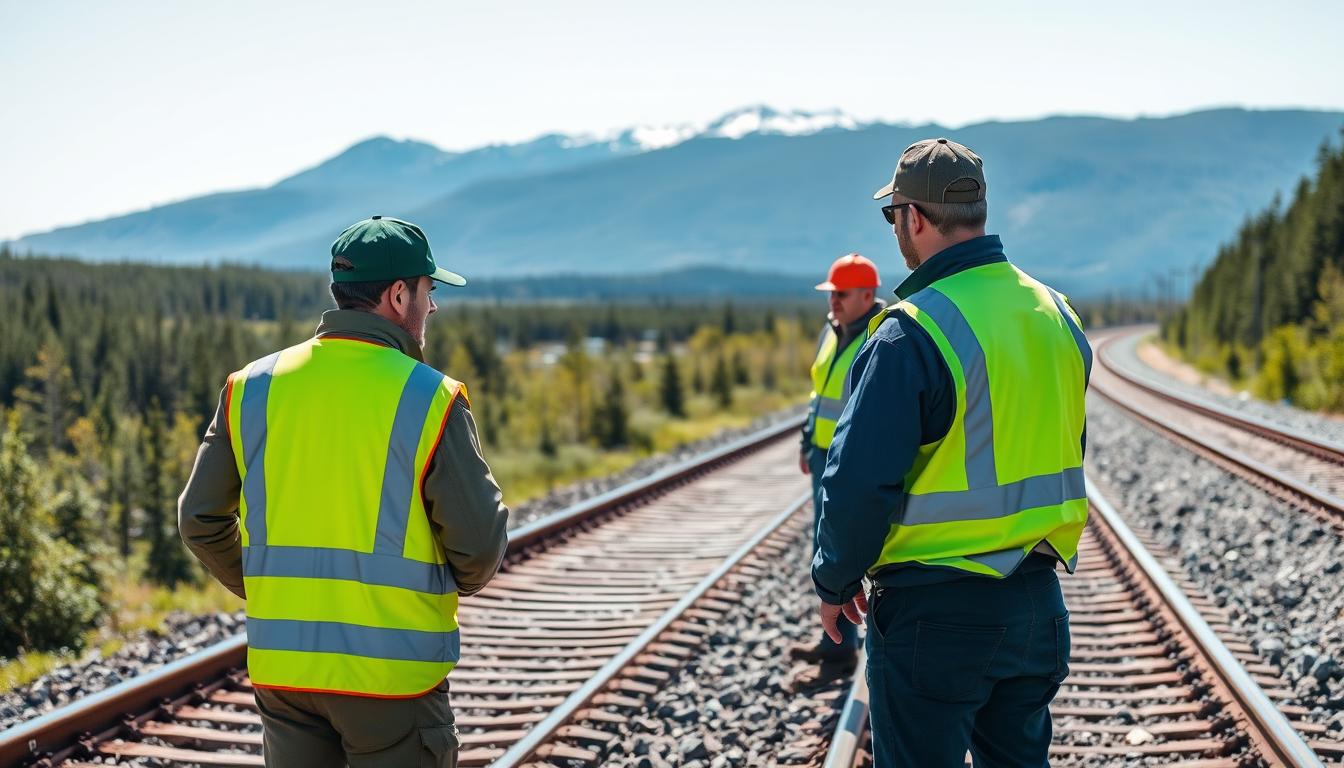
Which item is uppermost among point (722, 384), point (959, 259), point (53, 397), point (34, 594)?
point (959, 259)

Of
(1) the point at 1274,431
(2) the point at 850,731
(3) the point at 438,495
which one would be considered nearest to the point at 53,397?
(1) the point at 1274,431

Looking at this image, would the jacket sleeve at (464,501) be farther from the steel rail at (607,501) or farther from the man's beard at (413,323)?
the steel rail at (607,501)

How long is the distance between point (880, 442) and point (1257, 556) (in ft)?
22.2

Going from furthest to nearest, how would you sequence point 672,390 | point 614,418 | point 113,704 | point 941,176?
point 672,390 → point 614,418 → point 113,704 → point 941,176

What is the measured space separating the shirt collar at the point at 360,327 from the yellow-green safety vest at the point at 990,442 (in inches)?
47.3

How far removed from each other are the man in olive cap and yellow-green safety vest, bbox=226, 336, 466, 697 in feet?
3.21

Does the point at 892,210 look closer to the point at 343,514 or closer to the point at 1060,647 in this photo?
the point at 1060,647

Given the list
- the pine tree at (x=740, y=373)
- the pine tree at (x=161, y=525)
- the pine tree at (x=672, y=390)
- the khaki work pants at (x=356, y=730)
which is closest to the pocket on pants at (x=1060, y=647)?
the khaki work pants at (x=356, y=730)

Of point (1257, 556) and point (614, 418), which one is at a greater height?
point (1257, 556)

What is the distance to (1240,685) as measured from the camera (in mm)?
4738

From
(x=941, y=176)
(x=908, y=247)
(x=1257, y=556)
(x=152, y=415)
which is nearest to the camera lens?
(x=941, y=176)

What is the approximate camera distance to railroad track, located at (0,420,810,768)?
456 centimetres

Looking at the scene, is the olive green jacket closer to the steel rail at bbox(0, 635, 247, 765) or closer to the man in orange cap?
the steel rail at bbox(0, 635, 247, 765)

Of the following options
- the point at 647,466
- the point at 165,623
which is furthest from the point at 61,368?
the point at 165,623
